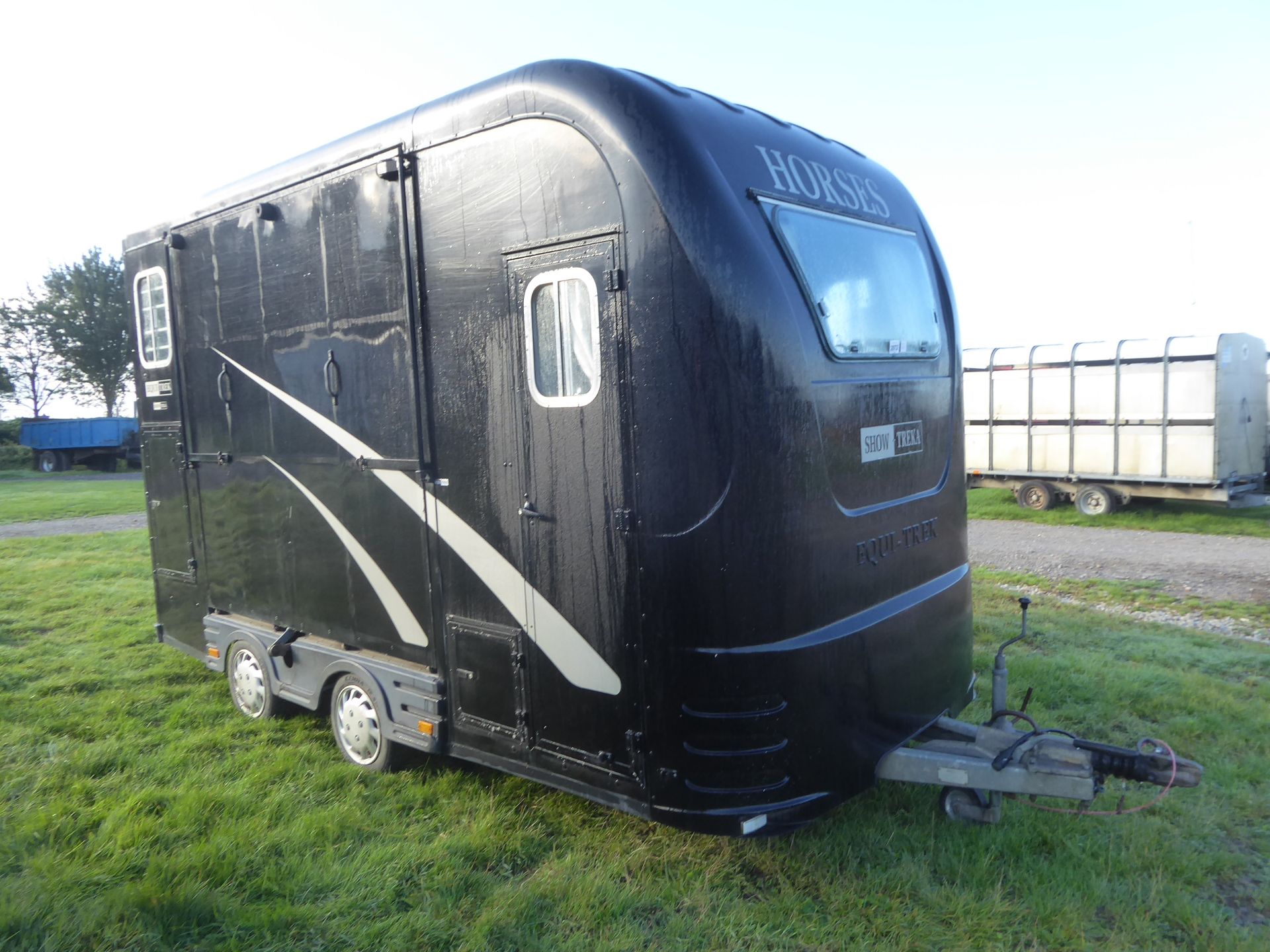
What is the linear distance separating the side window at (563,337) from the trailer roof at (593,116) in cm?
56

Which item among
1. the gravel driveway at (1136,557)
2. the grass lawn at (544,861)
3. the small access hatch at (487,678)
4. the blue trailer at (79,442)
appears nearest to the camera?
the grass lawn at (544,861)

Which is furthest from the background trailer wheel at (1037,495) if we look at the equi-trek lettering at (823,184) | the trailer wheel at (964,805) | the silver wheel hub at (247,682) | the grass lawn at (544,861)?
the silver wheel hub at (247,682)

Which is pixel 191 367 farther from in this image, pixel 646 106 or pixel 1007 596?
pixel 1007 596

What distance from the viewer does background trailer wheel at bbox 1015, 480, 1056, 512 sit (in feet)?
48.5

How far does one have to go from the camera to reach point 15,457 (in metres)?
33.1

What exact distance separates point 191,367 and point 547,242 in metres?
3.47

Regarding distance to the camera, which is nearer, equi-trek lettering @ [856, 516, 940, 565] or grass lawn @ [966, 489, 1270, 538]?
equi-trek lettering @ [856, 516, 940, 565]

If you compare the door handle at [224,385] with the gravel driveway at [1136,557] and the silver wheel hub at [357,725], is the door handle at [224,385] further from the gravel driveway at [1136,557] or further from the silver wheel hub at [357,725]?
the gravel driveway at [1136,557]

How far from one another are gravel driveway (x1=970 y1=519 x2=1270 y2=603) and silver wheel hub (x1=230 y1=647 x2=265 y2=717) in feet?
26.0

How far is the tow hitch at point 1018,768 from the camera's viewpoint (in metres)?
3.61

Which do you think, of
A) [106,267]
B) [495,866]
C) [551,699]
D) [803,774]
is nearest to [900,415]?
[803,774]

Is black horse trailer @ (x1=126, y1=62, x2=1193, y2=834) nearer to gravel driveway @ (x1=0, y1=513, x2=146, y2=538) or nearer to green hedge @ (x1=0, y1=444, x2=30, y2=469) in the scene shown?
gravel driveway @ (x1=0, y1=513, x2=146, y2=538)

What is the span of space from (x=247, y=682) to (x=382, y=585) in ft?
5.94

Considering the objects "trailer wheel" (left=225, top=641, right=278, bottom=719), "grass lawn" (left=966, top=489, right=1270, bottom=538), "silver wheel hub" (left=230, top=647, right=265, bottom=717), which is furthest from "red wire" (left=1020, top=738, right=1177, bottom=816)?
"grass lawn" (left=966, top=489, right=1270, bottom=538)
